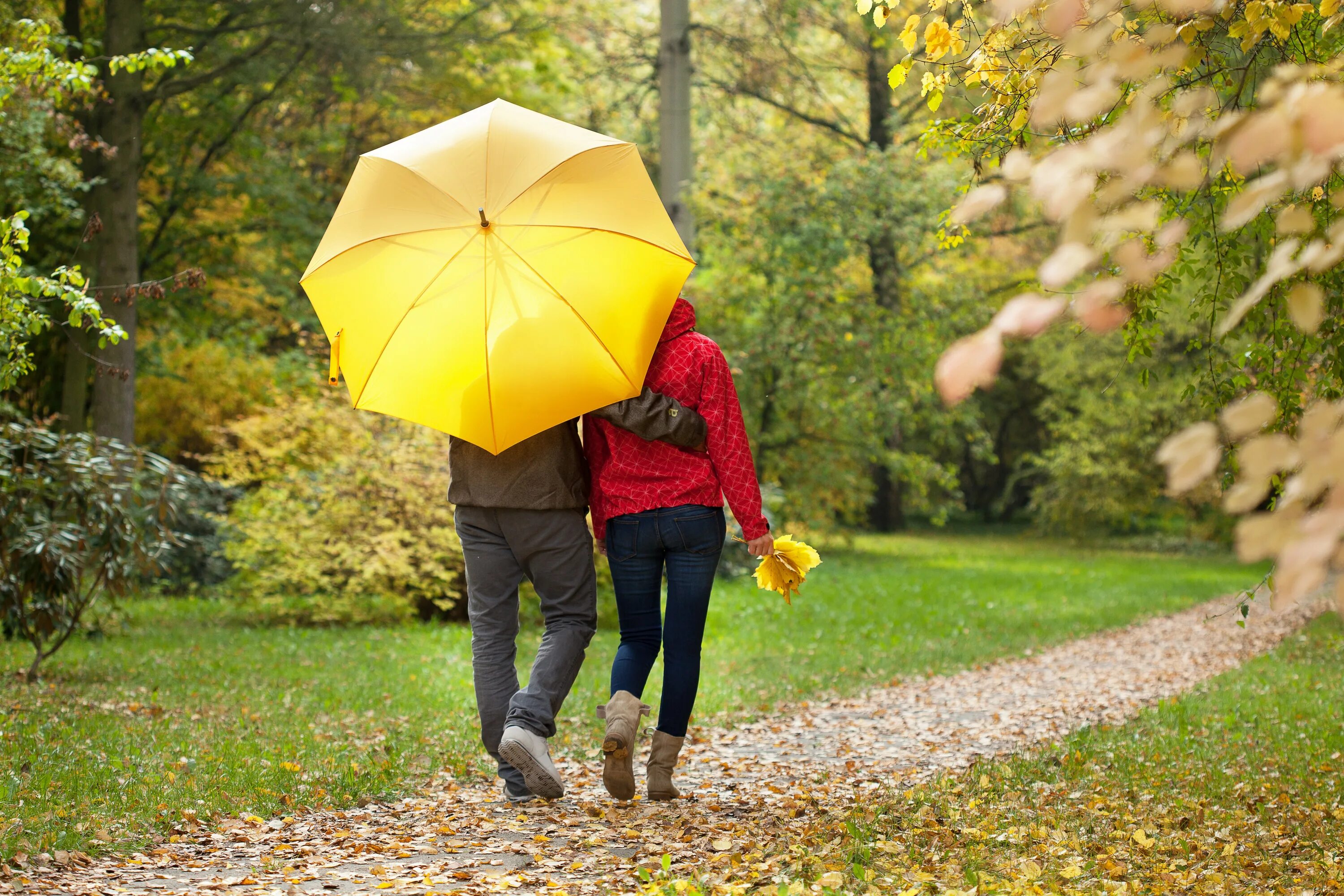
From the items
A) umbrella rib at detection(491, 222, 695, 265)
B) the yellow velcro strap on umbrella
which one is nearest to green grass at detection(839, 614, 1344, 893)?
umbrella rib at detection(491, 222, 695, 265)

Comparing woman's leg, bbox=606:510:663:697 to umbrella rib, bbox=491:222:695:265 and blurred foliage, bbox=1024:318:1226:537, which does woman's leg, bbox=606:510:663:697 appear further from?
blurred foliage, bbox=1024:318:1226:537

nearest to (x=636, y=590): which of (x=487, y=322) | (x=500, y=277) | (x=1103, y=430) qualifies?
(x=487, y=322)

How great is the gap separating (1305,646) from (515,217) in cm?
948

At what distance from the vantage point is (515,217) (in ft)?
13.3

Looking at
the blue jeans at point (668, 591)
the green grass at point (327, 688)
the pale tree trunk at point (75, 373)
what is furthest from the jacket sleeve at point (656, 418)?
the pale tree trunk at point (75, 373)

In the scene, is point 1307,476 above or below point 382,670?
above

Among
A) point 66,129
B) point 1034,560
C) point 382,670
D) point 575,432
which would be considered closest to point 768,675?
point 382,670

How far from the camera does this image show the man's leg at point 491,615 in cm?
447

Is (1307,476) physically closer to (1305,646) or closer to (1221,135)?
(1221,135)

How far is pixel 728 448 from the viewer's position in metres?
4.23

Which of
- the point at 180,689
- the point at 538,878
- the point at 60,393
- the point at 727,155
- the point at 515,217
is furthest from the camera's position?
the point at 727,155

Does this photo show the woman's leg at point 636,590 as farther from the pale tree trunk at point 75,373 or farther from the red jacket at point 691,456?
the pale tree trunk at point 75,373

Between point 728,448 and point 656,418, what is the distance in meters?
0.30

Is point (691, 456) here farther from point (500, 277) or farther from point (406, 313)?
point (406, 313)
